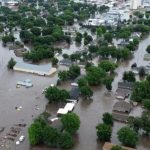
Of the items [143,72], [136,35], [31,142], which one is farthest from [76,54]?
[31,142]

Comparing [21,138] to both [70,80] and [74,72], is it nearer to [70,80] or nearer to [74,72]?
[70,80]

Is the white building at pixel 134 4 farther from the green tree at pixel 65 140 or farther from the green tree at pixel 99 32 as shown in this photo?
the green tree at pixel 65 140

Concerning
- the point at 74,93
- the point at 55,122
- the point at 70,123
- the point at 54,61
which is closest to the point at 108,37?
the point at 54,61

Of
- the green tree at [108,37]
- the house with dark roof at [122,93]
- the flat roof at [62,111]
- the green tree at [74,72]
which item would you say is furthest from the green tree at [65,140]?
the green tree at [108,37]

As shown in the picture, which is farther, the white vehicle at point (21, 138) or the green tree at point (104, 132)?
the white vehicle at point (21, 138)

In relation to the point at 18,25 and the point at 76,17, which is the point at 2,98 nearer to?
the point at 18,25

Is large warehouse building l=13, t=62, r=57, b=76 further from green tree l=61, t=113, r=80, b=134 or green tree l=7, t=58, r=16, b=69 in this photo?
green tree l=61, t=113, r=80, b=134

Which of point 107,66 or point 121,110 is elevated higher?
point 107,66
